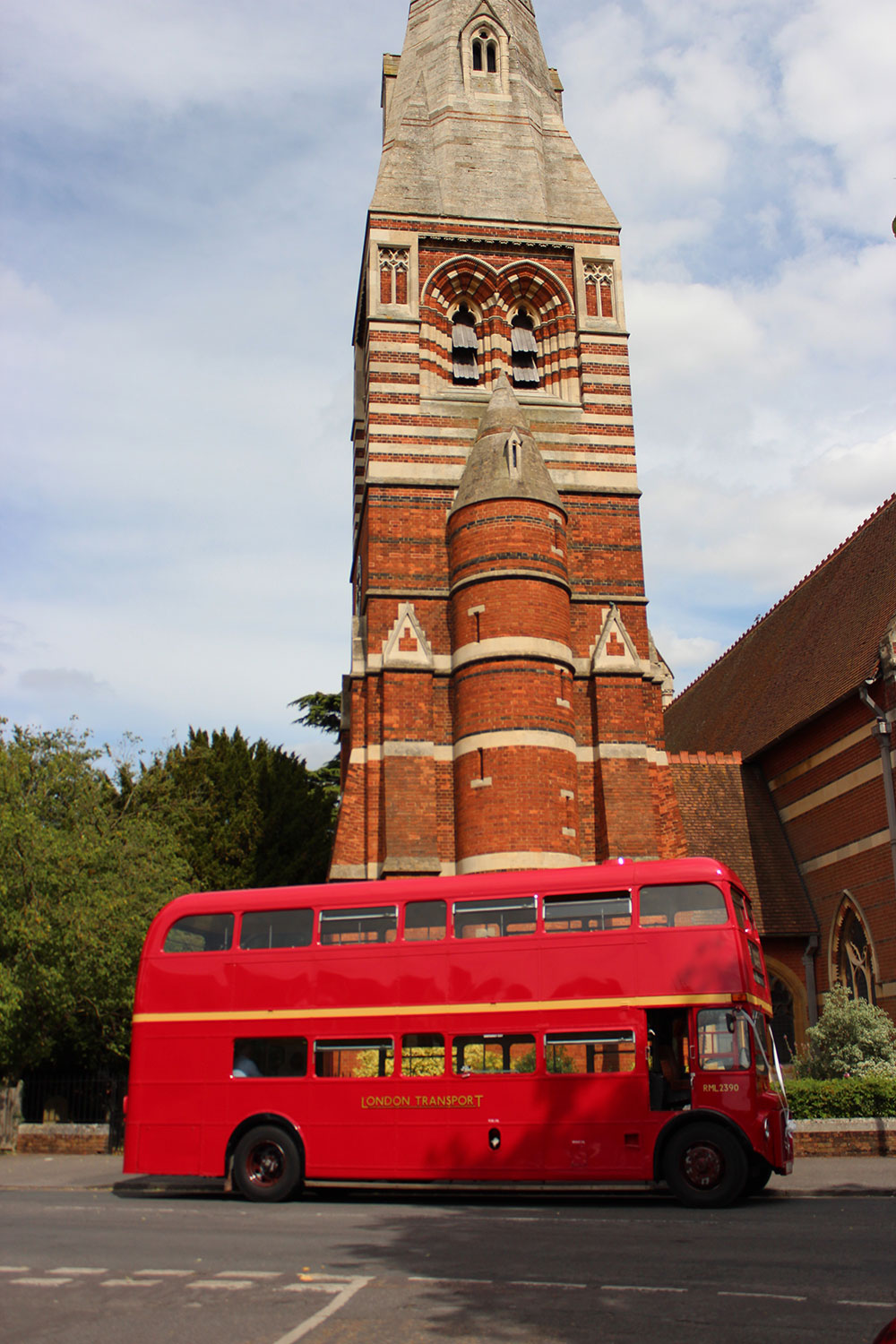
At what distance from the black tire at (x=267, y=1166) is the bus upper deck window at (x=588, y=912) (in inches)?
159

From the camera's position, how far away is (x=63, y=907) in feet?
69.7

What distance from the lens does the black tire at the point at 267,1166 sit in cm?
1390

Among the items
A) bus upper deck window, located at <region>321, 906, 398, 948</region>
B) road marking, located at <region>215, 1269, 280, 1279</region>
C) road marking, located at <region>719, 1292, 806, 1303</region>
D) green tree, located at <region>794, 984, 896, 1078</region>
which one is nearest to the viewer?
road marking, located at <region>719, 1292, 806, 1303</region>

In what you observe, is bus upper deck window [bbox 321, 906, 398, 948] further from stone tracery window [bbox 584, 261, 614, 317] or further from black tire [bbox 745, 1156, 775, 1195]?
stone tracery window [bbox 584, 261, 614, 317]

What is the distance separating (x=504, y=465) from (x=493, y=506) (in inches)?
38.9

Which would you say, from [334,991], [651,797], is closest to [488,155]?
[651,797]

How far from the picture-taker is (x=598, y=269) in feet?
90.4

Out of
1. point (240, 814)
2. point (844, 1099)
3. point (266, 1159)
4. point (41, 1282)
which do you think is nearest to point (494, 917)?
point (266, 1159)

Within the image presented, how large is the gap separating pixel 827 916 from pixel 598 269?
15.5 meters

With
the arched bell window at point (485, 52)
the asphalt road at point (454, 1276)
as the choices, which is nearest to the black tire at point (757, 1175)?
the asphalt road at point (454, 1276)

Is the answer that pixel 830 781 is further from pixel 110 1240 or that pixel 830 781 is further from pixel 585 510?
pixel 110 1240

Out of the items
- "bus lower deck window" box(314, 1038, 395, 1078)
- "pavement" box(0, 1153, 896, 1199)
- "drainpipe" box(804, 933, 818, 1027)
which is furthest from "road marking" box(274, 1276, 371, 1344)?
"drainpipe" box(804, 933, 818, 1027)

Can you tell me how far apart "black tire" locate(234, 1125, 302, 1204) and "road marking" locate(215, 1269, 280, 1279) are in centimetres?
550

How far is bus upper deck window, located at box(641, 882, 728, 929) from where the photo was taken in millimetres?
13281
